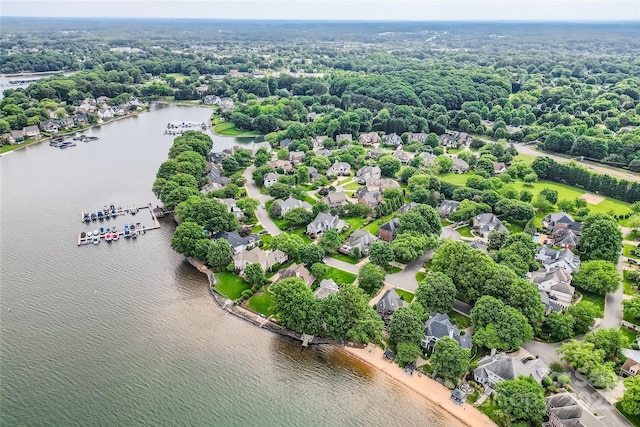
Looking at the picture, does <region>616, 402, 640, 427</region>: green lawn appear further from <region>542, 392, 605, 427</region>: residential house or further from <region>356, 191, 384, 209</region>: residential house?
<region>356, 191, 384, 209</region>: residential house

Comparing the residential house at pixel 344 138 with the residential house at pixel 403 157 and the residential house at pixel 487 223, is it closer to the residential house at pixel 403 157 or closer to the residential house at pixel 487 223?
the residential house at pixel 403 157

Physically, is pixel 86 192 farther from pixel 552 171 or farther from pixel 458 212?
pixel 552 171

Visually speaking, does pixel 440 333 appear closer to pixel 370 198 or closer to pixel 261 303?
pixel 261 303

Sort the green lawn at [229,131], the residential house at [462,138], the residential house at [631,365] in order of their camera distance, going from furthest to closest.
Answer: the green lawn at [229,131]
the residential house at [462,138]
the residential house at [631,365]

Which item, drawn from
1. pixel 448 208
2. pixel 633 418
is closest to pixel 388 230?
pixel 448 208

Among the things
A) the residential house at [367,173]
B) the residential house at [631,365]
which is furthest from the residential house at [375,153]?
the residential house at [631,365]

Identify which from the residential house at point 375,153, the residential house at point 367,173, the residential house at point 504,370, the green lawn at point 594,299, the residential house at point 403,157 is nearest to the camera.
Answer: the residential house at point 504,370

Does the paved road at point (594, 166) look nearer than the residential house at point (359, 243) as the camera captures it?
No
